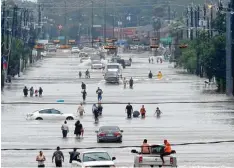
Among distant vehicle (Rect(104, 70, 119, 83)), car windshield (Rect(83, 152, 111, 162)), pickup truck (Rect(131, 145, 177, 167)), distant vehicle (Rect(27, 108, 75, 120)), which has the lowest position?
distant vehicle (Rect(104, 70, 119, 83))

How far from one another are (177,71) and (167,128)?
8551 cm

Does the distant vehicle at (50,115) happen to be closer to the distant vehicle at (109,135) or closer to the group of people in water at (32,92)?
the distant vehicle at (109,135)

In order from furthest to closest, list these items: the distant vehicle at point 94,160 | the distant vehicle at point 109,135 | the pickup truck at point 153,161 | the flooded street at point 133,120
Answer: the distant vehicle at point 109,135
the flooded street at point 133,120
the pickup truck at point 153,161
the distant vehicle at point 94,160

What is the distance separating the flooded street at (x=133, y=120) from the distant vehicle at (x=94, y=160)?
2.50m

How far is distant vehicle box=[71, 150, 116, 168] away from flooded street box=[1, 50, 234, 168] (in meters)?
2.50

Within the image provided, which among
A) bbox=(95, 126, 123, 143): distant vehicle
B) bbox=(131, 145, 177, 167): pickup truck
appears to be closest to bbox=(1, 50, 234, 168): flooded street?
bbox=(95, 126, 123, 143): distant vehicle

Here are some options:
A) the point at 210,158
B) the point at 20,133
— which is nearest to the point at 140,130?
the point at 20,133

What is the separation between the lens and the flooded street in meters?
50.5

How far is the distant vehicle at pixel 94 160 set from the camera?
4125 centimetres

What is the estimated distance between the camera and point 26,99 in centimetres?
9194

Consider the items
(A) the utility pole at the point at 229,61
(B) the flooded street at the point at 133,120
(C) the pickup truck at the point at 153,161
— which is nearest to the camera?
(C) the pickup truck at the point at 153,161

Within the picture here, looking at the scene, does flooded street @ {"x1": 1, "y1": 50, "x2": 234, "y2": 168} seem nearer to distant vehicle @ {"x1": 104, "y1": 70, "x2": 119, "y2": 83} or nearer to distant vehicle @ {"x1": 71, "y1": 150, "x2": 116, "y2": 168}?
distant vehicle @ {"x1": 104, "y1": 70, "x2": 119, "y2": 83}

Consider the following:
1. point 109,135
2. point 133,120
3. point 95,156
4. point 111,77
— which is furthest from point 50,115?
point 111,77

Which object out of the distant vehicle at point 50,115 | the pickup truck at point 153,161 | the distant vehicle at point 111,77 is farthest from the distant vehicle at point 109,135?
the distant vehicle at point 111,77
